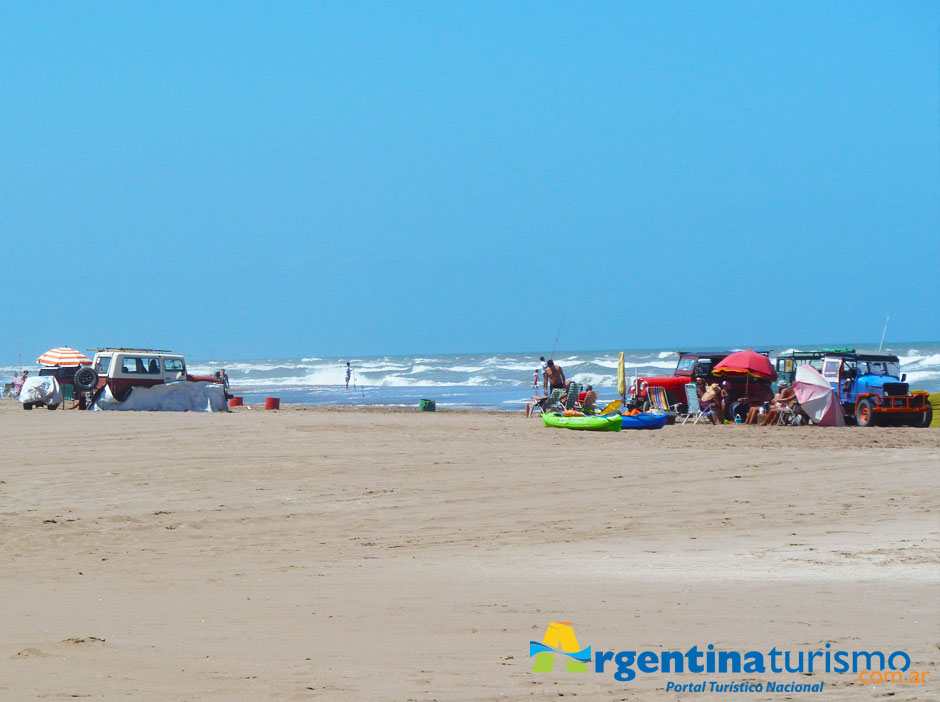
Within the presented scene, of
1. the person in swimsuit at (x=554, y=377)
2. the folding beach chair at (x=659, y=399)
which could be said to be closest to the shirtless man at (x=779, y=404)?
the folding beach chair at (x=659, y=399)

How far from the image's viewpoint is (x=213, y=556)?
7.11 meters

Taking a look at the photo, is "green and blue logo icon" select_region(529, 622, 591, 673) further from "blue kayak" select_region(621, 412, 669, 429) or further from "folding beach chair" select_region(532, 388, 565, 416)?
"folding beach chair" select_region(532, 388, 565, 416)

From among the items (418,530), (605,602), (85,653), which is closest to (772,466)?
(418,530)

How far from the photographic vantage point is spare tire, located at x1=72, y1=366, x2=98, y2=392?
76.8ft

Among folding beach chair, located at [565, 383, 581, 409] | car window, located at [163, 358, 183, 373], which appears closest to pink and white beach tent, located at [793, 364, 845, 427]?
folding beach chair, located at [565, 383, 581, 409]

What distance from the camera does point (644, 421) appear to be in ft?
57.9

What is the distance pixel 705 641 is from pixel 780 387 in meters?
16.4

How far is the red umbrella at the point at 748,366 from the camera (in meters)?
20.7

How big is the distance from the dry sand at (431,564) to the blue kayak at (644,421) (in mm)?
3547

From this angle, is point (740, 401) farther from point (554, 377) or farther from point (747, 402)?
point (554, 377)

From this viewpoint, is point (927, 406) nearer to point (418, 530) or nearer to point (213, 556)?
point (418, 530)

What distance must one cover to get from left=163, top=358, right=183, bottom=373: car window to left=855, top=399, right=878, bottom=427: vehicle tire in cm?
1581

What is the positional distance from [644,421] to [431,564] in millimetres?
11265

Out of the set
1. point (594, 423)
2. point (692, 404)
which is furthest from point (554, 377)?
point (594, 423)
